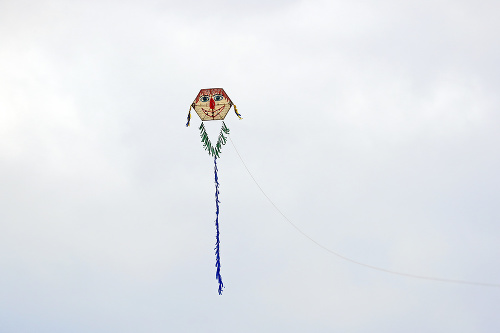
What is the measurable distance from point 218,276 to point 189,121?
1182 cm

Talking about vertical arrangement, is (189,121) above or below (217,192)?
above

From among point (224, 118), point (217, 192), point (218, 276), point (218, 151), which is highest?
point (224, 118)

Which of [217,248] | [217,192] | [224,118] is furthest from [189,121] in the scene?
[217,248]

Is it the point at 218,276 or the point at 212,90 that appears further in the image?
the point at 212,90

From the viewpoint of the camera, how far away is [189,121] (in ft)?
143

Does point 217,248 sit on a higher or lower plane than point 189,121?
lower

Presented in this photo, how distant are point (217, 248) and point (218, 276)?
199 centimetres

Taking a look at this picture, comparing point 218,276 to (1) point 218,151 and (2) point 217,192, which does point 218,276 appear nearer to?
(2) point 217,192

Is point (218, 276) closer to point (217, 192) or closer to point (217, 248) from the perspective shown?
point (217, 248)

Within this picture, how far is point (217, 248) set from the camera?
4034 centimetres

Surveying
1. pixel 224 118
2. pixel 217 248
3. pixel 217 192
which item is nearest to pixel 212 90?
pixel 224 118

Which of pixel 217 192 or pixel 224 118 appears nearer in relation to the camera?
pixel 217 192

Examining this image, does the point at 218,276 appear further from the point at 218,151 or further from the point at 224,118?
the point at 224,118

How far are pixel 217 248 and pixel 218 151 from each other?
7640 mm
